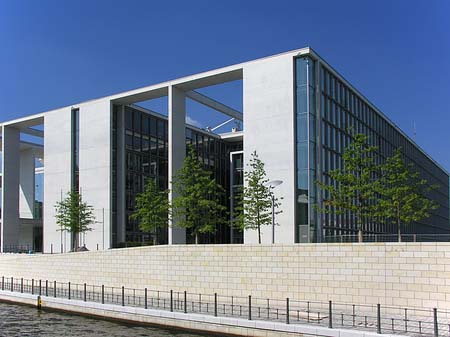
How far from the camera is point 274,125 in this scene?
3934cm

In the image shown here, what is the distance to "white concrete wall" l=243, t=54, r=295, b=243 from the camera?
3853 centimetres

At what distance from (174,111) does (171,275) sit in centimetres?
1887

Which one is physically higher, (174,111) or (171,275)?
(174,111)

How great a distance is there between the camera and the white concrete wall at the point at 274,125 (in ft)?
126

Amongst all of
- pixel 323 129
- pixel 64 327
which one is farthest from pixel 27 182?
pixel 64 327

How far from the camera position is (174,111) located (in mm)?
46812

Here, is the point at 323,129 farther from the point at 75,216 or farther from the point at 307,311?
the point at 75,216

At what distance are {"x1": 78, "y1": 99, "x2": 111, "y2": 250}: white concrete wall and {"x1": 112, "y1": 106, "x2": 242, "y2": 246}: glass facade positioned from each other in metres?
1.33

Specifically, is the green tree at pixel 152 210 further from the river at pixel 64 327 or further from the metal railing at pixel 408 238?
the river at pixel 64 327

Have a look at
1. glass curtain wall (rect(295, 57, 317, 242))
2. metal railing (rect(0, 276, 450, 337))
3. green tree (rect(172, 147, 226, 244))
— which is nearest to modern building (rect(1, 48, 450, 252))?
glass curtain wall (rect(295, 57, 317, 242))

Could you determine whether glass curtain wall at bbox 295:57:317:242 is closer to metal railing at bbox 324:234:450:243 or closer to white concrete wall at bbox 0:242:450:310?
metal railing at bbox 324:234:450:243

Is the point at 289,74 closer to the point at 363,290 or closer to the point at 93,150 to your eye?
the point at 363,290

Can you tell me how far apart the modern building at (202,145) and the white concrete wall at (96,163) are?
0.10 metres

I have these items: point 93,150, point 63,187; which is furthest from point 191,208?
point 63,187
